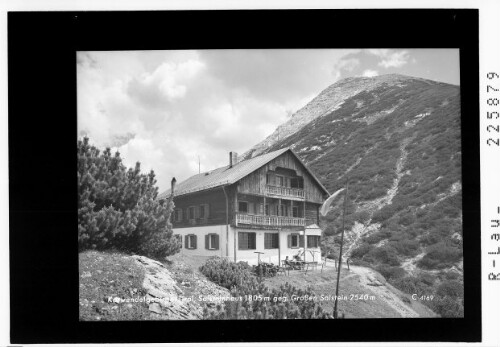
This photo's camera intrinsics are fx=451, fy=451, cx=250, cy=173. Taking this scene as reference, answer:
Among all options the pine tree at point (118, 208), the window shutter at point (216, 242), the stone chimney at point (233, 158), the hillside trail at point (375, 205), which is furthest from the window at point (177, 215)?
the hillside trail at point (375, 205)

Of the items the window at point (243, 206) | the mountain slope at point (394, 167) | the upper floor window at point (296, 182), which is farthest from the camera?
the upper floor window at point (296, 182)

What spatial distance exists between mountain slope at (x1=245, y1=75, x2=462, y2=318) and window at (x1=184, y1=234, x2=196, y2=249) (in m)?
2.25

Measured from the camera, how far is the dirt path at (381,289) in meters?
10.0

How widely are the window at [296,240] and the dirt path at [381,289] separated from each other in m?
1.26

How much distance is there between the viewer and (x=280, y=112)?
1018 centimetres

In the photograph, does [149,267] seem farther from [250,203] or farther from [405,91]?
[405,91]

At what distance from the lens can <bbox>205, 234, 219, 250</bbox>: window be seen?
400 inches

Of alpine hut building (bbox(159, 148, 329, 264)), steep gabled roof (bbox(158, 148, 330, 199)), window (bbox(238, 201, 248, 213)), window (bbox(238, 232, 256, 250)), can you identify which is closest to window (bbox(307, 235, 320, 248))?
alpine hut building (bbox(159, 148, 329, 264))

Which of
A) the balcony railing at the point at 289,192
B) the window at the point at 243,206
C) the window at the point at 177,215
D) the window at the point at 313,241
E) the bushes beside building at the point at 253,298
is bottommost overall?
the bushes beside building at the point at 253,298

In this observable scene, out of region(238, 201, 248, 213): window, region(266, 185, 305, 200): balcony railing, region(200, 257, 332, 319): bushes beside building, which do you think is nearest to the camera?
region(200, 257, 332, 319): bushes beside building

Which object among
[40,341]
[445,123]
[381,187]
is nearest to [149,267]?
[40,341]

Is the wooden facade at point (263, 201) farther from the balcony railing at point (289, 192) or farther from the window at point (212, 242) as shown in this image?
the window at point (212, 242)

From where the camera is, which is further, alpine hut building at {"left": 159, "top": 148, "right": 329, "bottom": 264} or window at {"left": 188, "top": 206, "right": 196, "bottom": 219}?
window at {"left": 188, "top": 206, "right": 196, "bottom": 219}

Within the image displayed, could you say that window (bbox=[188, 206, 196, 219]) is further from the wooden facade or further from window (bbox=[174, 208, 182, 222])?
window (bbox=[174, 208, 182, 222])
